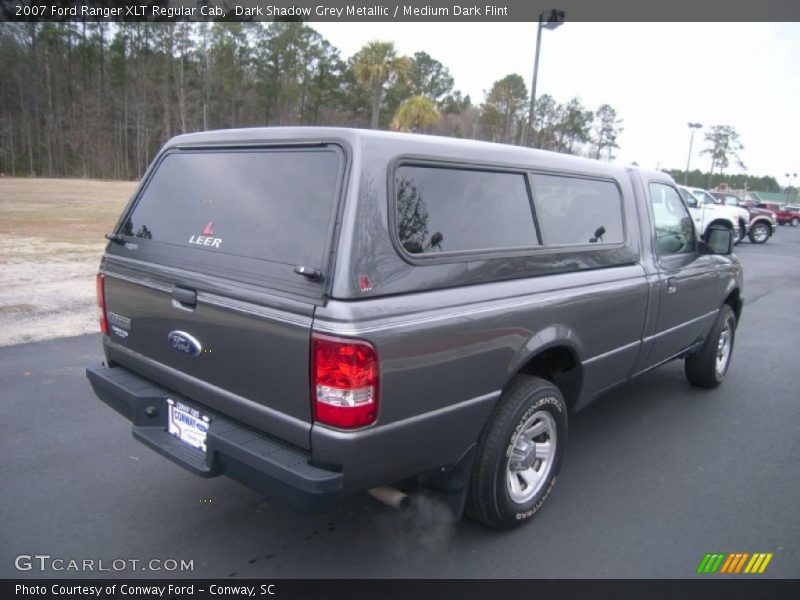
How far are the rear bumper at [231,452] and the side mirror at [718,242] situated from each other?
12.2 ft

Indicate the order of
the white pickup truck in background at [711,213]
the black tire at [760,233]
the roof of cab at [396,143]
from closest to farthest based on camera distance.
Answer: the roof of cab at [396,143], the white pickup truck in background at [711,213], the black tire at [760,233]

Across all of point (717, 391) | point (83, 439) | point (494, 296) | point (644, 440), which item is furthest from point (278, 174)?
point (717, 391)

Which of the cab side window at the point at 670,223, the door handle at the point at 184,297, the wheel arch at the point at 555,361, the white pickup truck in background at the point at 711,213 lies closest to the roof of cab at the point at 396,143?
the door handle at the point at 184,297

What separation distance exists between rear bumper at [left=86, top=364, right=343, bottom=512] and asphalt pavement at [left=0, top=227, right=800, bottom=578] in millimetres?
522

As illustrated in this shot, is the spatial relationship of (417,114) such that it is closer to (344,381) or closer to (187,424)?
(187,424)

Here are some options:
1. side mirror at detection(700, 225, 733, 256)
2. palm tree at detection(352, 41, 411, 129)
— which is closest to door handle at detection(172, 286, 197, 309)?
side mirror at detection(700, 225, 733, 256)

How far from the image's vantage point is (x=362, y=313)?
2117 millimetres

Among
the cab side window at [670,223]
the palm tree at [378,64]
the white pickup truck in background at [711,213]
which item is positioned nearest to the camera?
the cab side window at [670,223]

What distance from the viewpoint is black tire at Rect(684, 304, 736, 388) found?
5.00 m

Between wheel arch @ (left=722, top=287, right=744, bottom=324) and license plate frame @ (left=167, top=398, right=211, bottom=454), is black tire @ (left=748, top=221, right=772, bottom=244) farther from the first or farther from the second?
license plate frame @ (left=167, top=398, right=211, bottom=454)

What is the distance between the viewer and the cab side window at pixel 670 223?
415 centimetres

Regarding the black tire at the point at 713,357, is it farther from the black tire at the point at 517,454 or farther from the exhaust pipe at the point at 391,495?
the exhaust pipe at the point at 391,495

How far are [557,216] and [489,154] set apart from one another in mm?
659

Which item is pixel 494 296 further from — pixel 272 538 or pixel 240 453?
pixel 272 538
